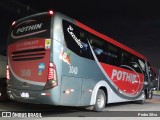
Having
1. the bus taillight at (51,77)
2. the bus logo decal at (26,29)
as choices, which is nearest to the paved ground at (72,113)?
the bus taillight at (51,77)

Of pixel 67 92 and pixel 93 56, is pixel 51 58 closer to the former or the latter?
pixel 67 92

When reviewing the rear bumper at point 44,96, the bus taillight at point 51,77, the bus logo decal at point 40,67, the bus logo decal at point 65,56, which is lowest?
the rear bumper at point 44,96

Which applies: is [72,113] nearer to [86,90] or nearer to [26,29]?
[86,90]

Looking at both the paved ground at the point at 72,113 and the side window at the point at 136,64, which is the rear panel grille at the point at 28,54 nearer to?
the paved ground at the point at 72,113

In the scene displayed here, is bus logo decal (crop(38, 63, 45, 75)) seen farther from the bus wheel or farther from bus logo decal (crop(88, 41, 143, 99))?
the bus wheel

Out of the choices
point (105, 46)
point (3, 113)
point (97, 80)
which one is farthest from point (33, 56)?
point (105, 46)

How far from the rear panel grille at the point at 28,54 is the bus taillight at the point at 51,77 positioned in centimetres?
61

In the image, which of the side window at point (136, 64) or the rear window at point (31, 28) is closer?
the rear window at point (31, 28)

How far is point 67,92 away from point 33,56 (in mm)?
1819

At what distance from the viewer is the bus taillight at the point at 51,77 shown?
10218mm

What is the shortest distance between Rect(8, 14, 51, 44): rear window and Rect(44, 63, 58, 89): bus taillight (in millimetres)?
Answer: 1146

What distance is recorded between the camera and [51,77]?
1024cm

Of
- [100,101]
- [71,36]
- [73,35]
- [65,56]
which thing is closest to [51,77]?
[65,56]

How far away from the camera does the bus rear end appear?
33.8 ft
